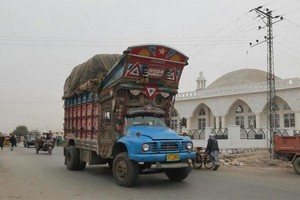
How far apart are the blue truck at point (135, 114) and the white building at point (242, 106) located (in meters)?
18.6

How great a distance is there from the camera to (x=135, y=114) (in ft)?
36.9

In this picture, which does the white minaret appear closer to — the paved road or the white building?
the white building

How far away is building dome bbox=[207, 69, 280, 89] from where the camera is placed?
51688 millimetres

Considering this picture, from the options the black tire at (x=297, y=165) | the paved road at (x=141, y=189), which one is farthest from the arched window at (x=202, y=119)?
the paved road at (x=141, y=189)

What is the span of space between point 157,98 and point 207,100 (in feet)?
111

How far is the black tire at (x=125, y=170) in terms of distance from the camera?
966cm

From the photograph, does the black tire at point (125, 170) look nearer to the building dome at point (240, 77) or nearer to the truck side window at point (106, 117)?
the truck side window at point (106, 117)

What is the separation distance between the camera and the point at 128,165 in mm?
9703

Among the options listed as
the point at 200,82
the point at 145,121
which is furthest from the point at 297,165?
the point at 200,82

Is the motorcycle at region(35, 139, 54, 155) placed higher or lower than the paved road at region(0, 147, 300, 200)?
higher

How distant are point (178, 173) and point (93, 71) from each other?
5.18m

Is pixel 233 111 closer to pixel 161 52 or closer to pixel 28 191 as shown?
pixel 161 52

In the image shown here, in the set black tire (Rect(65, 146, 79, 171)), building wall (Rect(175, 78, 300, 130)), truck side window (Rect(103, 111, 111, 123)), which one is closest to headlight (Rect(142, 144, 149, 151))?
truck side window (Rect(103, 111, 111, 123))

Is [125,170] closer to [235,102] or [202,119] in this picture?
[235,102]
